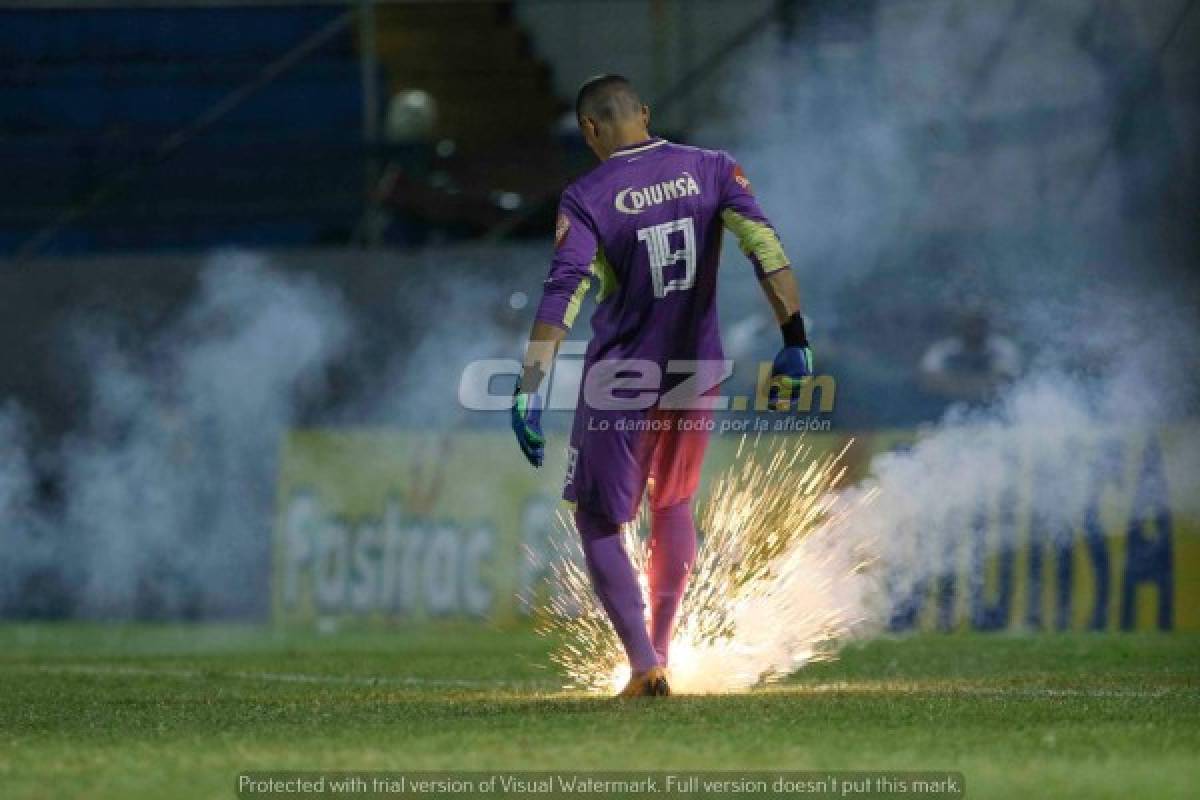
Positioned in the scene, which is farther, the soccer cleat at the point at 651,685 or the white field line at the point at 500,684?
the white field line at the point at 500,684

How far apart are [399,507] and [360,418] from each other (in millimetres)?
1317

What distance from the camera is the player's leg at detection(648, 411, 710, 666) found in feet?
25.2

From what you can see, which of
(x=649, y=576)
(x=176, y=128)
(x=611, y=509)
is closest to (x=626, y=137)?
(x=611, y=509)

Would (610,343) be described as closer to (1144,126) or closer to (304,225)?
(1144,126)

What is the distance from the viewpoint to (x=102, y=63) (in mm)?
18406

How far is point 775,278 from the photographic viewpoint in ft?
24.6

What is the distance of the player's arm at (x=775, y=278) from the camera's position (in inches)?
292

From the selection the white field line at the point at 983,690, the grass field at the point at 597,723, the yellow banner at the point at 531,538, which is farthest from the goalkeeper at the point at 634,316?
the yellow banner at the point at 531,538

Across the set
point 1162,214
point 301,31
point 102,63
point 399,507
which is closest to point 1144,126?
point 1162,214

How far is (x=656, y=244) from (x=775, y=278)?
0.42 m

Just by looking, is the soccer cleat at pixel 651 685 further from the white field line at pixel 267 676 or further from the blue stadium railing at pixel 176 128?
the blue stadium railing at pixel 176 128

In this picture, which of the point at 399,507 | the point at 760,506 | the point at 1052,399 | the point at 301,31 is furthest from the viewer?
the point at 301,31

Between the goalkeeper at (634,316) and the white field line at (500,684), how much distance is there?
0.93 meters

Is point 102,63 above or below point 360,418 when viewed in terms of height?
above
